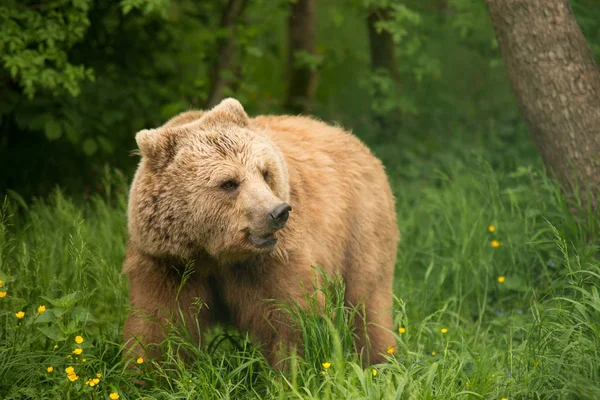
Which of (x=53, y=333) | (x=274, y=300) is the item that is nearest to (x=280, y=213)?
(x=274, y=300)

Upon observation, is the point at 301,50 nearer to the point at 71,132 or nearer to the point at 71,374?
the point at 71,132

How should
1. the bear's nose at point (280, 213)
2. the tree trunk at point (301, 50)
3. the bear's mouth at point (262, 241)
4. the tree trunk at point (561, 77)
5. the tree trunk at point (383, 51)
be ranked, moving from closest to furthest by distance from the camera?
1. the bear's nose at point (280, 213)
2. the bear's mouth at point (262, 241)
3. the tree trunk at point (561, 77)
4. the tree trunk at point (383, 51)
5. the tree trunk at point (301, 50)

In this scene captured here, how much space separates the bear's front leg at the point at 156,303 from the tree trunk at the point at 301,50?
548cm

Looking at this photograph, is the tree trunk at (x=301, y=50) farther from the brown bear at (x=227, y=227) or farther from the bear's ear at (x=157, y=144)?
the bear's ear at (x=157, y=144)

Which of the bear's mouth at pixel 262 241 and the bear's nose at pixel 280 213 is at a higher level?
the bear's nose at pixel 280 213

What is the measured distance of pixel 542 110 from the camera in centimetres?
519

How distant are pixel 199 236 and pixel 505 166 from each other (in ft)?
15.9

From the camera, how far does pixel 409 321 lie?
16.3 ft

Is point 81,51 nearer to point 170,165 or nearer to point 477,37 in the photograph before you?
point 170,165

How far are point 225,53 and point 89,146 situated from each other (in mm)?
1749

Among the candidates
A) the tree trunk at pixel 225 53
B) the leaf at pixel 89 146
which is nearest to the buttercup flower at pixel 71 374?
the leaf at pixel 89 146

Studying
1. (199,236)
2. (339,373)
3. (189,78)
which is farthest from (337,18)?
(339,373)

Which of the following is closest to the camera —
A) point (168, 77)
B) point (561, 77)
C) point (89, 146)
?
point (561, 77)

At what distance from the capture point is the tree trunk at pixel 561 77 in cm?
505
